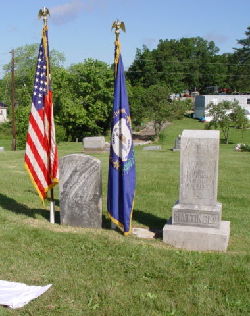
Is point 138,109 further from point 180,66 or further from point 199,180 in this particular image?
point 180,66

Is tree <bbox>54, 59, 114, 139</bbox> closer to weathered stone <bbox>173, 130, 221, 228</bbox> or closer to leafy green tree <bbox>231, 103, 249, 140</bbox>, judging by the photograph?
leafy green tree <bbox>231, 103, 249, 140</bbox>

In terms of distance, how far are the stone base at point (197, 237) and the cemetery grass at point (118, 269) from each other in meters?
0.20

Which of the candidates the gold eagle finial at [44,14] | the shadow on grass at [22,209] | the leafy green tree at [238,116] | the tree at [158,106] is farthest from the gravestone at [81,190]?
the tree at [158,106]

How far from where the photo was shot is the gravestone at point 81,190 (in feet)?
27.9

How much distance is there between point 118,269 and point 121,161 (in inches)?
96.6

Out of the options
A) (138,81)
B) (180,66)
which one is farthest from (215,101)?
(180,66)

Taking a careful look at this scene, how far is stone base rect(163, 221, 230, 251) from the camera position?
7.65 m

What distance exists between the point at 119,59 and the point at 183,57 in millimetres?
91893

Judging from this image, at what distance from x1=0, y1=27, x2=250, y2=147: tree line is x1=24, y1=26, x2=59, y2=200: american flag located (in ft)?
97.5

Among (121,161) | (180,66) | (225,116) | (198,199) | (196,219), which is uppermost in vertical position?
(180,66)

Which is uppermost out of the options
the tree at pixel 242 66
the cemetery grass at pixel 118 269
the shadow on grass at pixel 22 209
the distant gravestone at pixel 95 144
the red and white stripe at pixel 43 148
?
the tree at pixel 242 66

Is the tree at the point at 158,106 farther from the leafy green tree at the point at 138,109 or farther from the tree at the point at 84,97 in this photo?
the tree at the point at 84,97

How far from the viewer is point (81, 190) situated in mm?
8594

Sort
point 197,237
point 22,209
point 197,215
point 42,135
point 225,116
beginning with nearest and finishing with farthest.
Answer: point 197,237, point 197,215, point 42,135, point 22,209, point 225,116
